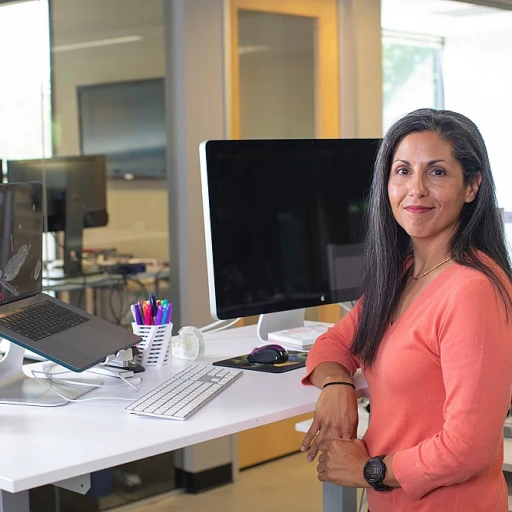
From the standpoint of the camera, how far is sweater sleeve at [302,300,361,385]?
2.05 m

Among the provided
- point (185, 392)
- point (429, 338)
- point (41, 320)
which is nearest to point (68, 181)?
point (41, 320)

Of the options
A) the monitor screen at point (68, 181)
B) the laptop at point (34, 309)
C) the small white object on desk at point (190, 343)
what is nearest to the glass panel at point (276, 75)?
the monitor screen at point (68, 181)

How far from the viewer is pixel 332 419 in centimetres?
188

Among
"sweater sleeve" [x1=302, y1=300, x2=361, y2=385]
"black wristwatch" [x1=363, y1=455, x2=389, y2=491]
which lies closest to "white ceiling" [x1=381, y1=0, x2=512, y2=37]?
"sweater sleeve" [x1=302, y1=300, x2=361, y2=385]

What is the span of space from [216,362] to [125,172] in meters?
1.67

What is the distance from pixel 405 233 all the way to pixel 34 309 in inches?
33.2

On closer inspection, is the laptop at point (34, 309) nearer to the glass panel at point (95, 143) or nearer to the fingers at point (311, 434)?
the fingers at point (311, 434)

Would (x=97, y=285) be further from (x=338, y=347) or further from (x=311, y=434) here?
(x=311, y=434)

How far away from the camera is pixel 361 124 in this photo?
4.52 m

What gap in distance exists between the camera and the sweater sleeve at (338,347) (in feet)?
6.72

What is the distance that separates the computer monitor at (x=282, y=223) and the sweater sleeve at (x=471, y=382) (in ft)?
2.57

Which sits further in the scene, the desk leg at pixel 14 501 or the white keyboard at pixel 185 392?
the white keyboard at pixel 185 392

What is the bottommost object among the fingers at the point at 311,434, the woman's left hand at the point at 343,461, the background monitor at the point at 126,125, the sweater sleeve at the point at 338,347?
the woman's left hand at the point at 343,461

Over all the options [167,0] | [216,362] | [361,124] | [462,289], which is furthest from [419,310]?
[361,124]
